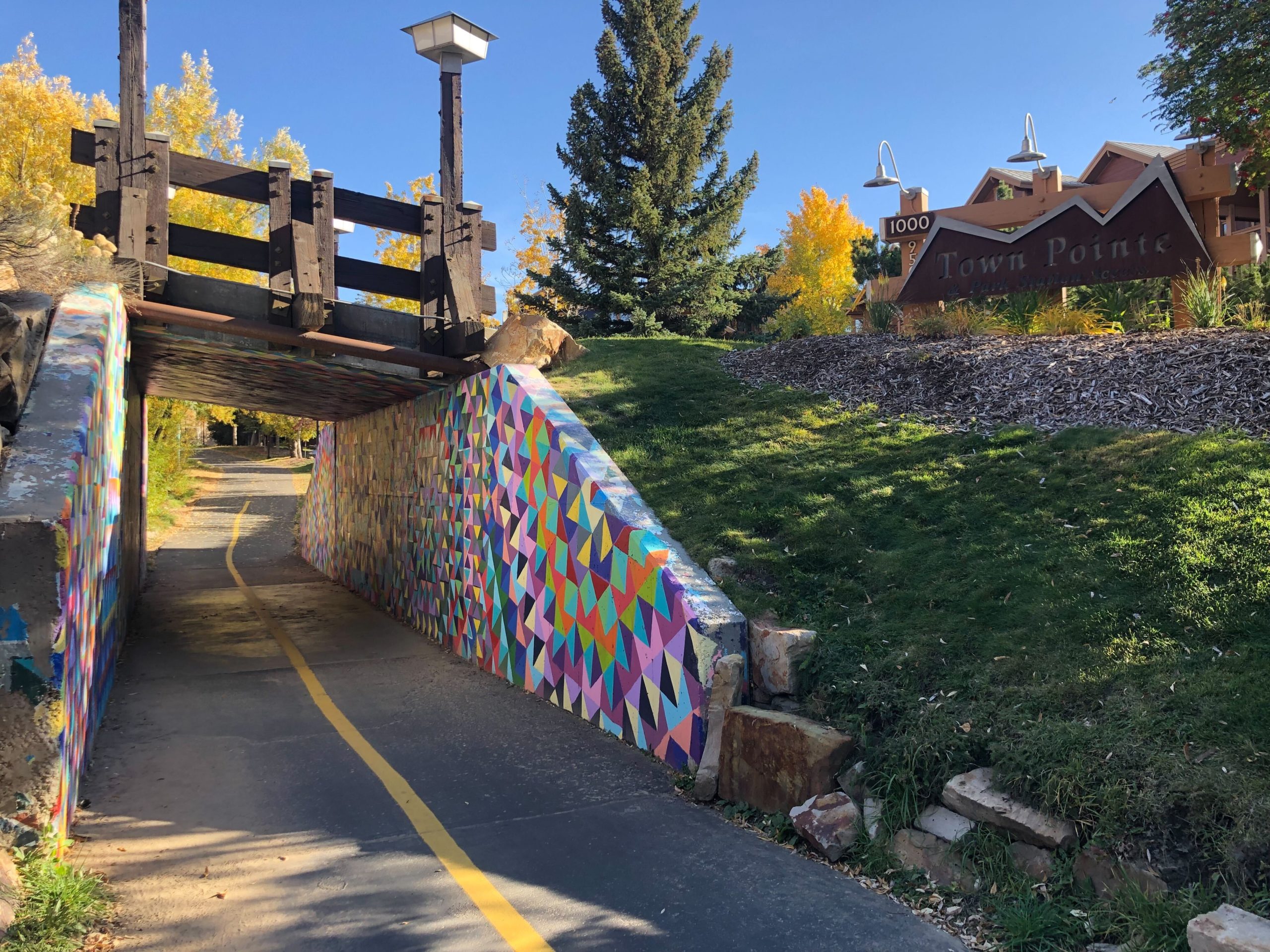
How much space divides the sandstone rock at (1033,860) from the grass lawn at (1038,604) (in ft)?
0.66

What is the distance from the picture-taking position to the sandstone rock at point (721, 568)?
689cm

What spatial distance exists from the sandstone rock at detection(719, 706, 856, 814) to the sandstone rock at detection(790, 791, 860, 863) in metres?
0.10

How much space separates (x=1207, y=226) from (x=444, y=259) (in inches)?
351

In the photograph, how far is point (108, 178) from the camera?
8.83m

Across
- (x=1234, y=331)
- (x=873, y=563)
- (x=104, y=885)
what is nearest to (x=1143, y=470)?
(x=873, y=563)

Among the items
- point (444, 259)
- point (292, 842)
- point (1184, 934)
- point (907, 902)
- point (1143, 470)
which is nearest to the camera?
point (1184, 934)

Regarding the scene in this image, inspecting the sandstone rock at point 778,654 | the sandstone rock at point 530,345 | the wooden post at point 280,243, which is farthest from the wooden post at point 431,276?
the sandstone rock at point 778,654

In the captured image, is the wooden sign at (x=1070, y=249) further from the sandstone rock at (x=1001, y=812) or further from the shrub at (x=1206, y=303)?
the sandstone rock at (x=1001, y=812)

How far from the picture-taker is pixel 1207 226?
35.0 ft

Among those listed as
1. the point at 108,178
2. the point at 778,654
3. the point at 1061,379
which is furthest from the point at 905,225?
the point at 108,178

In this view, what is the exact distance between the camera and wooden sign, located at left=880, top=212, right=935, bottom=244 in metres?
13.6

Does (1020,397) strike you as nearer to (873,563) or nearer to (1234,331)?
(1234,331)

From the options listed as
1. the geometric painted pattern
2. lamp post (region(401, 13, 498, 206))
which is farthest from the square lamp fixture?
the geometric painted pattern

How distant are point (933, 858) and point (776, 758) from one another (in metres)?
1.05
